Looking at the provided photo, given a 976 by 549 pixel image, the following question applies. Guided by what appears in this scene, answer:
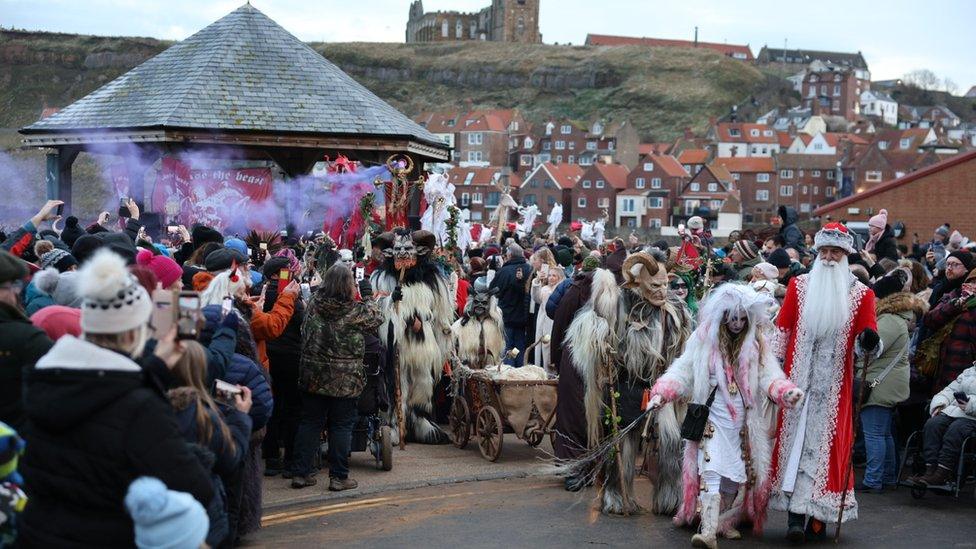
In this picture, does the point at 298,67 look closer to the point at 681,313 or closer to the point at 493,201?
the point at 681,313

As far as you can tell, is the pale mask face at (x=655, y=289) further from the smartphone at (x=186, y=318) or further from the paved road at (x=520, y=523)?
the smartphone at (x=186, y=318)

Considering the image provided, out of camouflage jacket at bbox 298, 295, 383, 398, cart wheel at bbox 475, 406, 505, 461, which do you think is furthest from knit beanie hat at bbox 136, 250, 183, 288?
cart wheel at bbox 475, 406, 505, 461

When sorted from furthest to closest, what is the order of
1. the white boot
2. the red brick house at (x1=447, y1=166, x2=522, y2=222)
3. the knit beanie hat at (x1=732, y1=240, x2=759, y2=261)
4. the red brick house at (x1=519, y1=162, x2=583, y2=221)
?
the red brick house at (x1=519, y1=162, x2=583, y2=221) < the red brick house at (x1=447, y1=166, x2=522, y2=222) < the knit beanie hat at (x1=732, y1=240, x2=759, y2=261) < the white boot

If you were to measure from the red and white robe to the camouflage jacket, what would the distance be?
3600 millimetres

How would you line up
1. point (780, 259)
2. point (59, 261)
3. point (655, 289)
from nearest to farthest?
1. point (59, 261)
2. point (655, 289)
3. point (780, 259)

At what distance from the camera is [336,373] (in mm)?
9594

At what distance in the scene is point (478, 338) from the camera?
500 inches

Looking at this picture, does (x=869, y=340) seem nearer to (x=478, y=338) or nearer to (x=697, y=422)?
(x=697, y=422)

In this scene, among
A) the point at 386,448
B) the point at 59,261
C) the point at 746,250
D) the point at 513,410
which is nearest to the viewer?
the point at 59,261

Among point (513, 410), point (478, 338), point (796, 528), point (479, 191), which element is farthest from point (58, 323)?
point (479, 191)

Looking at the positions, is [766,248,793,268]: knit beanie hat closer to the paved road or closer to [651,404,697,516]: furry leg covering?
the paved road

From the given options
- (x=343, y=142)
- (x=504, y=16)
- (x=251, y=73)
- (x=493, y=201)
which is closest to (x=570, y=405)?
(x=343, y=142)

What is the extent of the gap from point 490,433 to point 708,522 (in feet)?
12.4

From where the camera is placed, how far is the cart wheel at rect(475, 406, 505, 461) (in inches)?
443
